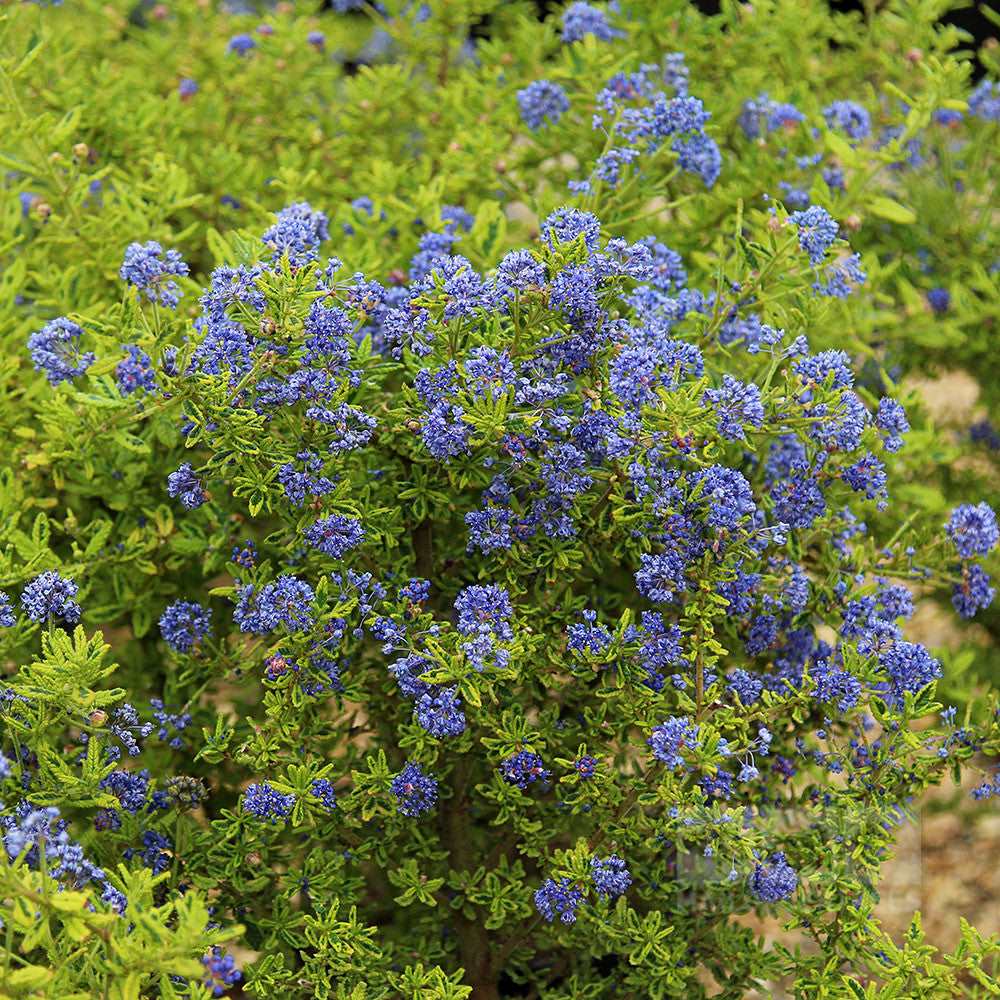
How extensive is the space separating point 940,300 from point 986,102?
0.68 metres

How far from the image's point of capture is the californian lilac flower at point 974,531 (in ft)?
10.0

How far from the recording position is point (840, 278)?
10.2ft

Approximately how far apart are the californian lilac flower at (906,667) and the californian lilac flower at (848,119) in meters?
1.67

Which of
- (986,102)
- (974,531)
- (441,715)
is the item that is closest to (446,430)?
(441,715)

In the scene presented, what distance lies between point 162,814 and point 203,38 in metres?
2.97

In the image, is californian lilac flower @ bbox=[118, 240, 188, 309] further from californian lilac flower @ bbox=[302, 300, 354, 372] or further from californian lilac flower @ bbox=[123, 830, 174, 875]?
californian lilac flower @ bbox=[123, 830, 174, 875]

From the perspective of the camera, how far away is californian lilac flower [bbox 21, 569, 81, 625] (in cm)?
271

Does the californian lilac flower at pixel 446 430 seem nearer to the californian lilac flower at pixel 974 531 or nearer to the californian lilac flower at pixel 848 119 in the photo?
the californian lilac flower at pixel 974 531

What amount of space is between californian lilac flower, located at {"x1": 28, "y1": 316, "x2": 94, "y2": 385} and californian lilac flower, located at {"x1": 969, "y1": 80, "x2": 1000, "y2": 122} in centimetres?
306

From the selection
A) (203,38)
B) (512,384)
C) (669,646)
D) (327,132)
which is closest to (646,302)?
(512,384)

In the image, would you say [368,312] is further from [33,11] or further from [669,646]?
[33,11]

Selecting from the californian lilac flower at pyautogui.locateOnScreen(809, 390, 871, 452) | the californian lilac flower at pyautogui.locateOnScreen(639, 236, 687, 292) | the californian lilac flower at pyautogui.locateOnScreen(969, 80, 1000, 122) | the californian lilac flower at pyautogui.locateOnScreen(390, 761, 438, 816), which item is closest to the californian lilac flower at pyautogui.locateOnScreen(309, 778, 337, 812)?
the californian lilac flower at pyautogui.locateOnScreen(390, 761, 438, 816)

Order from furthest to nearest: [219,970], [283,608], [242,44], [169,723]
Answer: [242,44] → [169,723] → [283,608] → [219,970]

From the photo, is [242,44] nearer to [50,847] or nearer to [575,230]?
[575,230]
